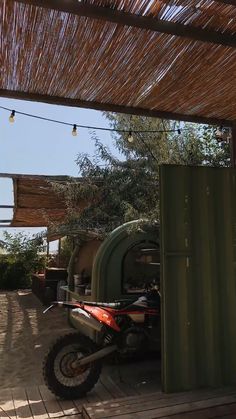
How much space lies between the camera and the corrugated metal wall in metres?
3.61

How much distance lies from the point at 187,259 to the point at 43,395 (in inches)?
75.6

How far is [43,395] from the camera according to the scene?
392cm

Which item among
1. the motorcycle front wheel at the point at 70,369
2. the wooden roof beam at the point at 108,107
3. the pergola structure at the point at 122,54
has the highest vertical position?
the pergola structure at the point at 122,54

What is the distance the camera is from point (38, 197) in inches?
364

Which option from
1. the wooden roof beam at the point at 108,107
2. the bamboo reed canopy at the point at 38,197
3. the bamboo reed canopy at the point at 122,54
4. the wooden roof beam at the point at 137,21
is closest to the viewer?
the wooden roof beam at the point at 137,21

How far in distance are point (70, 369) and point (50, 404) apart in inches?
13.5

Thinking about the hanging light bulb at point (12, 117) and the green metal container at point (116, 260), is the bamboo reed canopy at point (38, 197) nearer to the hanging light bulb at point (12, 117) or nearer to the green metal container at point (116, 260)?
the green metal container at point (116, 260)

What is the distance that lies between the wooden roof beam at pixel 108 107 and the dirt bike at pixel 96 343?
1.89 m

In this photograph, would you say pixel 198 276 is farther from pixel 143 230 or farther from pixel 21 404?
pixel 21 404

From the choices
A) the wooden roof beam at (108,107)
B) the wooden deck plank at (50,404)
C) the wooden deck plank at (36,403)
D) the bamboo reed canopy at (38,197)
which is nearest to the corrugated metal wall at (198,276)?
the wooden roof beam at (108,107)

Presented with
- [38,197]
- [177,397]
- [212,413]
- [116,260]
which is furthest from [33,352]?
[38,197]

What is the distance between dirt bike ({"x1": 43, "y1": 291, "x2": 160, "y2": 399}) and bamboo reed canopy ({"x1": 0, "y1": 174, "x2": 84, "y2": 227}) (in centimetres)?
431

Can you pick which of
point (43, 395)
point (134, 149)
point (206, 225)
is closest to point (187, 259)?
point (206, 225)

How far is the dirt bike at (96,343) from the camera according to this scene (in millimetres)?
3805
